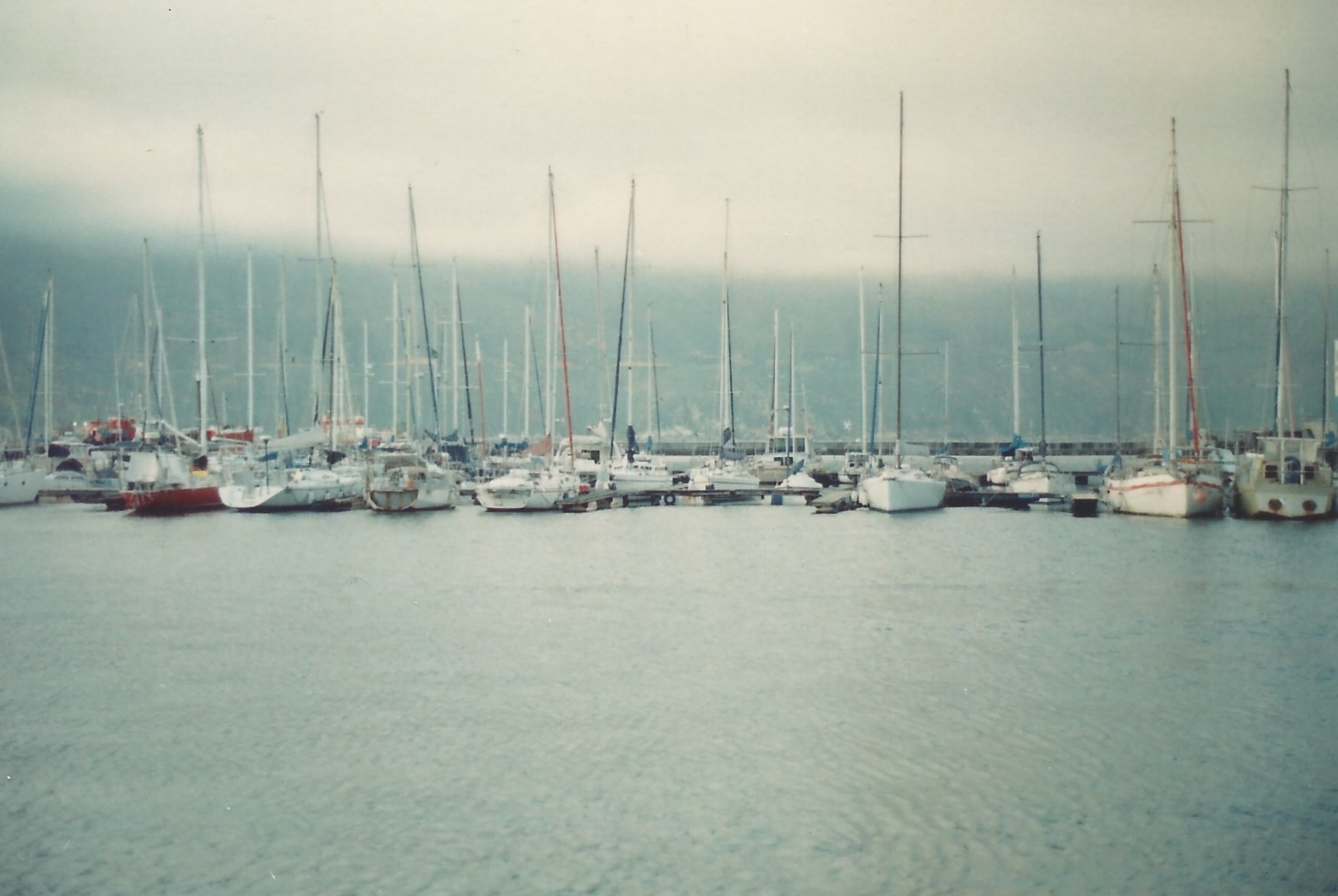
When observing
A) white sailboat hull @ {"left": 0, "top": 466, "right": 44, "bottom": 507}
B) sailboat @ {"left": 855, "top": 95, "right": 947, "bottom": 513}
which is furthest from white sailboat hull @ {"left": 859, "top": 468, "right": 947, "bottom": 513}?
white sailboat hull @ {"left": 0, "top": 466, "right": 44, "bottom": 507}

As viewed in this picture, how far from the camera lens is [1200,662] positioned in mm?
14156

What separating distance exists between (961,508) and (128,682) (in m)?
30.5

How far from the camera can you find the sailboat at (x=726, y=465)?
4234cm

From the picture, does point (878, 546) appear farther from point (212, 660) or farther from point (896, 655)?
point (212, 660)

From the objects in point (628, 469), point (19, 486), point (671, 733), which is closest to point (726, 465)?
point (628, 469)

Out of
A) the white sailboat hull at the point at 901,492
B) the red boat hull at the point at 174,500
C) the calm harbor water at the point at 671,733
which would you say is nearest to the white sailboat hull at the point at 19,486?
the red boat hull at the point at 174,500

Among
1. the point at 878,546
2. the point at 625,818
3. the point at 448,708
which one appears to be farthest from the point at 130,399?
the point at 625,818

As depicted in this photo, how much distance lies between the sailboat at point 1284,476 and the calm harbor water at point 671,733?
1060 cm

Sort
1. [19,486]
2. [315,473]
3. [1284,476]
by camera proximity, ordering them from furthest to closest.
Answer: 1. [19,486]
2. [315,473]
3. [1284,476]

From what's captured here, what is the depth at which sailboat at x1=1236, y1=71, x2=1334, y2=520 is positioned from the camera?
32.2 metres

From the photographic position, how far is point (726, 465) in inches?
1799

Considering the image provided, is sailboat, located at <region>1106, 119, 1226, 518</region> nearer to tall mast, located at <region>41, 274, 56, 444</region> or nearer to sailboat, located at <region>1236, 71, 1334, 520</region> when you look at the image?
sailboat, located at <region>1236, 71, 1334, 520</region>

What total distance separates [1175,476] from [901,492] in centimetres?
688

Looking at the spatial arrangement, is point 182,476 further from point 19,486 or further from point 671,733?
point 671,733
